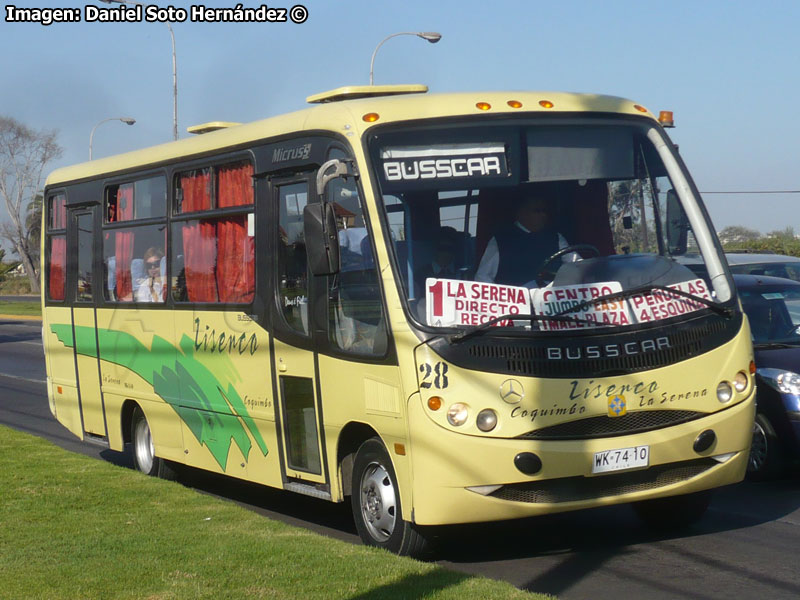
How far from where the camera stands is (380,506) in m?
7.65

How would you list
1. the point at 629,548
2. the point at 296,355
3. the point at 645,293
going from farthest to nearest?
the point at 296,355 → the point at 629,548 → the point at 645,293

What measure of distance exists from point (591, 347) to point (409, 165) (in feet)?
5.29

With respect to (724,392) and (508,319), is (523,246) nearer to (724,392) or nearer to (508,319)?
(508,319)

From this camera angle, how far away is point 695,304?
7477mm

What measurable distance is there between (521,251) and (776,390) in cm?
336

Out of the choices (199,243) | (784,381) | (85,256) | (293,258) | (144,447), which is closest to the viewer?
(293,258)

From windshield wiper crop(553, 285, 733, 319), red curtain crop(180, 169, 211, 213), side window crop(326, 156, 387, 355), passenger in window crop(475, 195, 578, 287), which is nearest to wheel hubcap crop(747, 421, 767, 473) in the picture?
windshield wiper crop(553, 285, 733, 319)

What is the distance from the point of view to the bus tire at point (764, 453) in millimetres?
9797

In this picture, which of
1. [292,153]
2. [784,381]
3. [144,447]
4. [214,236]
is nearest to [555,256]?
[292,153]

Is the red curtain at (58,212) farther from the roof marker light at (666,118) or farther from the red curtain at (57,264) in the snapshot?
the roof marker light at (666,118)

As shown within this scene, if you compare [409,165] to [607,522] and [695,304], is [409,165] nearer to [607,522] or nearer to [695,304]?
[695,304]

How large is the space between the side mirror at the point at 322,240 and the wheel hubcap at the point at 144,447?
15.5 feet

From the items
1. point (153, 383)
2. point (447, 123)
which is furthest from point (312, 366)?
point (153, 383)

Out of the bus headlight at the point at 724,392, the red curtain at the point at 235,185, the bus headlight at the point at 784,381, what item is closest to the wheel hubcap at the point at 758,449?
the bus headlight at the point at 784,381
